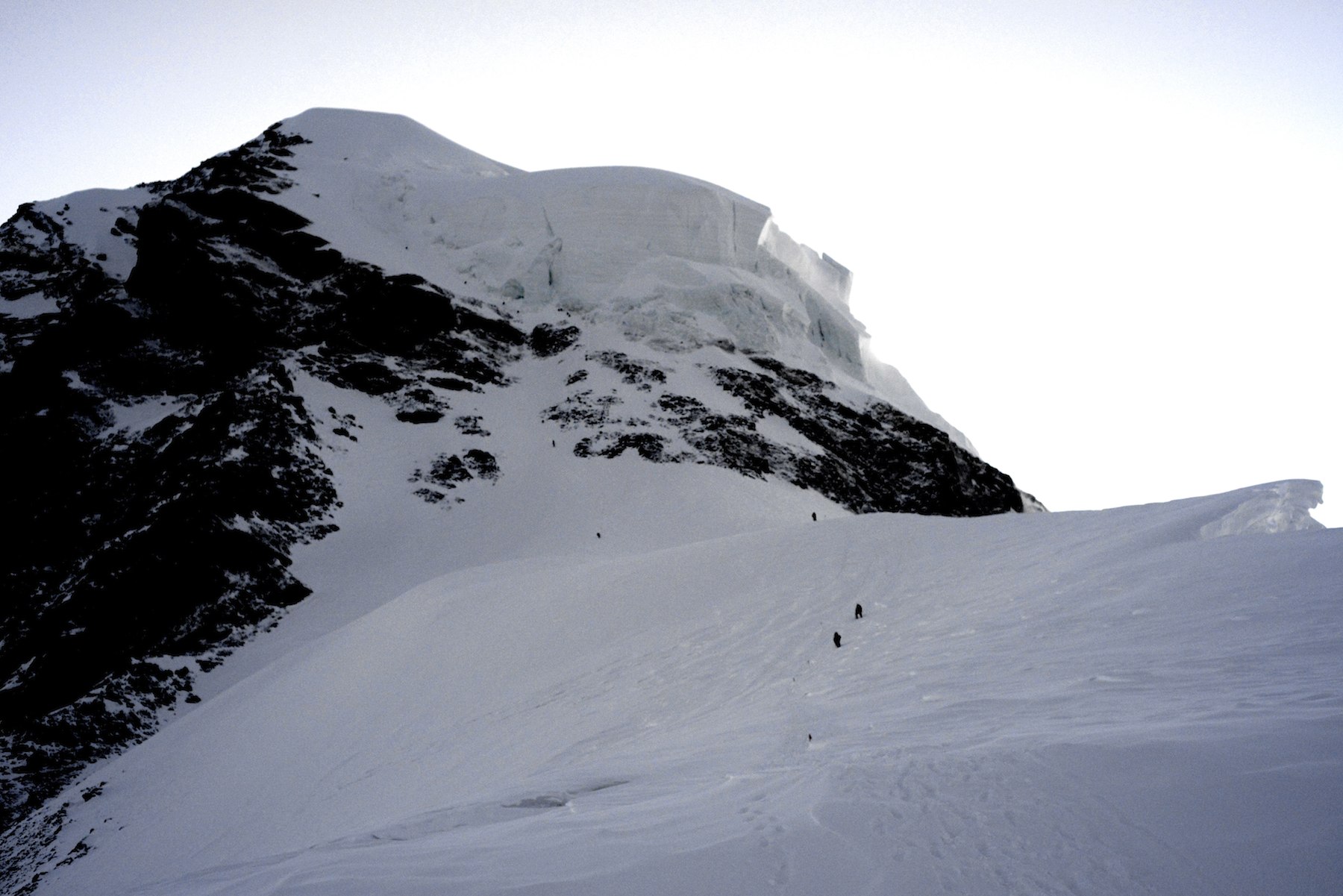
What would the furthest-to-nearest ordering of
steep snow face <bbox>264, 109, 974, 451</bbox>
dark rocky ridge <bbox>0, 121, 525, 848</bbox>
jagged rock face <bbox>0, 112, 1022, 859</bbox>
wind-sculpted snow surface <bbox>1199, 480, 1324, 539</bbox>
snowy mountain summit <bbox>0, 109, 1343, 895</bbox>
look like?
steep snow face <bbox>264, 109, 974, 451</bbox>, jagged rock face <bbox>0, 112, 1022, 859</bbox>, dark rocky ridge <bbox>0, 121, 525, 848</bbox>, wind-sculpted snow surface <bbox>1199, 480, 1324, 539</bbox>, snowy mountain summit <bbox>0, 109, 1343, 895</bbox>

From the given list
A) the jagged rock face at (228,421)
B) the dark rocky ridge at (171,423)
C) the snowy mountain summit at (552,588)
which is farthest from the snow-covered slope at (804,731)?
the jagged rock face at (228,421)

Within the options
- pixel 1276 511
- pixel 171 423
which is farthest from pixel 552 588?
pixel 171 423

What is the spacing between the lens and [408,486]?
136ft

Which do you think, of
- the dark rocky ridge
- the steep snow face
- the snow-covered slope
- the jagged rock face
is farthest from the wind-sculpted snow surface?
the steep snow face

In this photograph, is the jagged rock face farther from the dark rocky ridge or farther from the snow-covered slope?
the snow-covered slope

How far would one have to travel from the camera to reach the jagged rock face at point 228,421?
1100 inches

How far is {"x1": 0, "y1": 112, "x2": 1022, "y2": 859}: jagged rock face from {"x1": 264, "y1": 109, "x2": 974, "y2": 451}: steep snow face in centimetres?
177

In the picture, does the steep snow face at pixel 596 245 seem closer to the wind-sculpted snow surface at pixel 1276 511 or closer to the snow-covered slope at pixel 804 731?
the snow-covered slope at pixel 804 731

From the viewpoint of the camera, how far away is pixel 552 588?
2602cm

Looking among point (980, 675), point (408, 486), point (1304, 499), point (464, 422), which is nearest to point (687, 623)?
point (980, 675)

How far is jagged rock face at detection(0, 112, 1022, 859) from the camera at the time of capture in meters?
27.9

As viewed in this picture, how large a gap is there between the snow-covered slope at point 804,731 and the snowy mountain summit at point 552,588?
0.06 meters

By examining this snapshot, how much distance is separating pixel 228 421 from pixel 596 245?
120 feet

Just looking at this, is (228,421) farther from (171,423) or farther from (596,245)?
(596,245)
